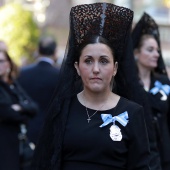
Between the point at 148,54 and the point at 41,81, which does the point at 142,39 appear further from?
the point at 41,81

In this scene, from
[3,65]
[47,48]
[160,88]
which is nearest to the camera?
[160,88]

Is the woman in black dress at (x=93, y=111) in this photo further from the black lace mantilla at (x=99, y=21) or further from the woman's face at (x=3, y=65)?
the woman's face at (x=3, y=65)

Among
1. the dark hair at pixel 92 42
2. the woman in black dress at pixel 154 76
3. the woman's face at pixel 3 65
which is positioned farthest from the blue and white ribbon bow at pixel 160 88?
the dark hair at pixel 92 42

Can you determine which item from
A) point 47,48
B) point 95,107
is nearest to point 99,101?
point 95,107

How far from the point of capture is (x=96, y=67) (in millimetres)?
4293

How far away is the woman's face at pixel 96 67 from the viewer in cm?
431

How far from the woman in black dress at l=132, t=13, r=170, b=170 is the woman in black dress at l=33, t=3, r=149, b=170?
204cm

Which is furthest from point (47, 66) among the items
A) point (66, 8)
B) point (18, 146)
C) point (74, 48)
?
point (66, 8)

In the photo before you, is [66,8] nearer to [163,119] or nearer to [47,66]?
[47,66]

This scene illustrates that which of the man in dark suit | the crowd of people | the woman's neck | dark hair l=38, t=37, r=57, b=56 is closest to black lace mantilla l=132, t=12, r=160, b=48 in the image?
the crowd of people

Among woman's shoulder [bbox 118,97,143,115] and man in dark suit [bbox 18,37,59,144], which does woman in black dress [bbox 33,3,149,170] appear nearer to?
woman's shoulder [bbox 118,97,143,115]

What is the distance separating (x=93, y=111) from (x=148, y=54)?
2652 millimetres

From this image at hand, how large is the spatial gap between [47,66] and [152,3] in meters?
10.3

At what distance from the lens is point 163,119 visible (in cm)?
664
